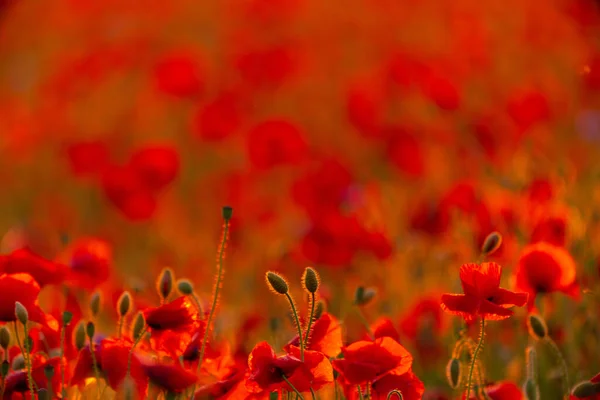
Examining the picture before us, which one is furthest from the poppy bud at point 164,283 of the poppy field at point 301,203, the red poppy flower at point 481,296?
the red poppy flower at point 481,296

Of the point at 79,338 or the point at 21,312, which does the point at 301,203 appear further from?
the point at 21,312

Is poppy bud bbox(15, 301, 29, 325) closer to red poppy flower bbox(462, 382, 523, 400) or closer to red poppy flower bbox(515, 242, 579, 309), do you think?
red poppy flower bbox(462, 382, 523, 400)

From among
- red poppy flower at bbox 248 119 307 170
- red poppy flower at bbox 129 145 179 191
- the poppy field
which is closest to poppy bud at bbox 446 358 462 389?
the poppy field

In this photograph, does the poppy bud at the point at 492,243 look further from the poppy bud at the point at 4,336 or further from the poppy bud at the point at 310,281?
the poppy bud at the point at 4,336

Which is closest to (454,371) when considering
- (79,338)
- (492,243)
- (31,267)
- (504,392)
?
(504,392)

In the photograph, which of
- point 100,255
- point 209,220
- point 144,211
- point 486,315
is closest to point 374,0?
point 209,220
